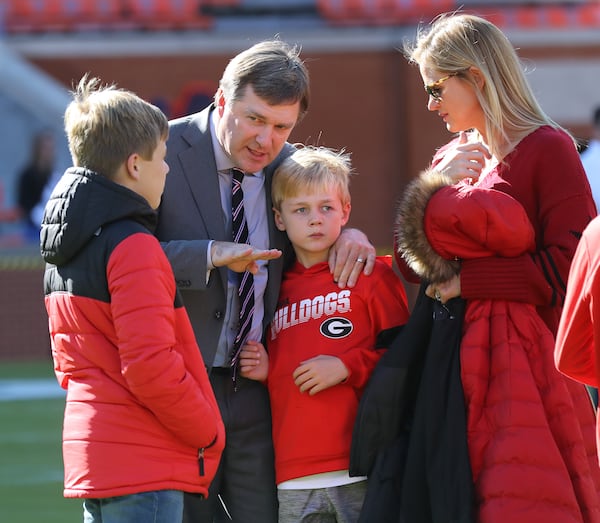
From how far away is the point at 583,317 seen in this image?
261 cm

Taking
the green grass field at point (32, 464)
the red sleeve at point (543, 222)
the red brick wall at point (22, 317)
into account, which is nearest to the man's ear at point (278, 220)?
the red sleeve at point (543, 222)

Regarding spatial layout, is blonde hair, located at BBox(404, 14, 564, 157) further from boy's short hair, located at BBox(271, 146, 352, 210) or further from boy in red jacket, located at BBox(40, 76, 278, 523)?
boy in red jacket, located at BBox(40, 76, 278, 523)

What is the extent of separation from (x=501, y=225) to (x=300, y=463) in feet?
3.08

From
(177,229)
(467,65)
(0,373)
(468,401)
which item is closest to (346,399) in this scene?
(468,401)

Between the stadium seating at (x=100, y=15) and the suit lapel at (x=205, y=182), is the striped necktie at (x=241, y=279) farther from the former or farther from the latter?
the stadium seating at (x=100, y=15)

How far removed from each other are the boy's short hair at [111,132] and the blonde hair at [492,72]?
0.89m

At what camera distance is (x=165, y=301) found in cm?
295

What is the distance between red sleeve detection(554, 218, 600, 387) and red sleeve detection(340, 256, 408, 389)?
88cm

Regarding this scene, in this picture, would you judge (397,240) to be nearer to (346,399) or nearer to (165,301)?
(346,399)

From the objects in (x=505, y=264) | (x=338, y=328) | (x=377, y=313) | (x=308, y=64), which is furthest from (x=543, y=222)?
(x=308, y=64)

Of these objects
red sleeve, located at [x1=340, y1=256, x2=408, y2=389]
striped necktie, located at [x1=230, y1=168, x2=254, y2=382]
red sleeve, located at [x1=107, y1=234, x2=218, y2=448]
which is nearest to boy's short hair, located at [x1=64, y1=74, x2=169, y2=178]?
Answer: red sleeve, located at [x1=107, y1=234, x2=218, y2=448]

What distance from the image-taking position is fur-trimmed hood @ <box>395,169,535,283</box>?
10.6 ft

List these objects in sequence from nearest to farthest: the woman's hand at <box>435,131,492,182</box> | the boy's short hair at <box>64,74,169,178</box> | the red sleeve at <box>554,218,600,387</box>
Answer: the red sleeve at <box>554,218,600,387</box> → the boy's short hair at <box>64,74,169,178</box> → the woman's hand at <box>435,131,492,182</box>

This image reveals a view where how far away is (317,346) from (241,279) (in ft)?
1.03
